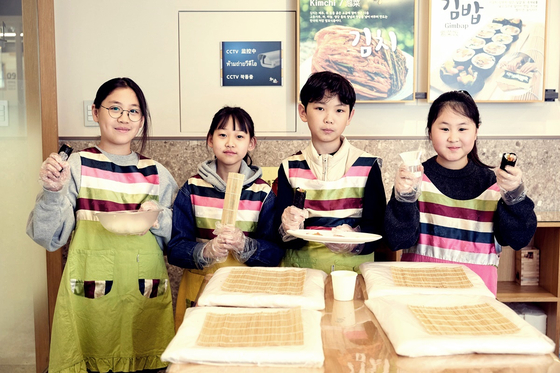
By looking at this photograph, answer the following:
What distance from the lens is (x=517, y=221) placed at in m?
1.63

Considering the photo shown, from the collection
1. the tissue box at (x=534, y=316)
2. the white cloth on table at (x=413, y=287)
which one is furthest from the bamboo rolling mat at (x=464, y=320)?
the tissue box at (x=534, y=316)

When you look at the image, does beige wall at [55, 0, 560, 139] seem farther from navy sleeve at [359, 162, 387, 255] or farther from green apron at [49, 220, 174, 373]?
green apron at [49, 220, 174, 373]

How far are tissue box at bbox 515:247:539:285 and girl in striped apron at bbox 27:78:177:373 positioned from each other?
192 cm

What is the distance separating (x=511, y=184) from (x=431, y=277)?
0.41 m

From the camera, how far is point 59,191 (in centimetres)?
164

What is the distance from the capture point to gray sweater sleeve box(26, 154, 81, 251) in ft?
5.48

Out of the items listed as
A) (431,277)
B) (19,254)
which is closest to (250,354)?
(431,277)

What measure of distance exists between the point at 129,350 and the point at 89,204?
557 millimetres

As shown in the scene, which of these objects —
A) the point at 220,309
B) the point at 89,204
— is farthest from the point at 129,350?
the point at 220,309

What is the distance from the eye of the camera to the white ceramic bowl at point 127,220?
Answer: 1.58 meters

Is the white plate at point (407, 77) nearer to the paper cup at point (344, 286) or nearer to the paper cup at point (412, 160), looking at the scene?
the paper cup at point (412, 160)

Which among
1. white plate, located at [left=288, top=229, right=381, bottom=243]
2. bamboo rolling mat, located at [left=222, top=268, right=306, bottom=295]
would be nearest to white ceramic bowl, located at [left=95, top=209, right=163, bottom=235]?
bamboo rolling mat, located at [left=222, top=268, right=306, bottom=295]

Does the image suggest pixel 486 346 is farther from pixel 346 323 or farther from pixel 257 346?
pixel 257 346

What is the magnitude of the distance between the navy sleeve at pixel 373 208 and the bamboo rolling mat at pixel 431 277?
358 mm
